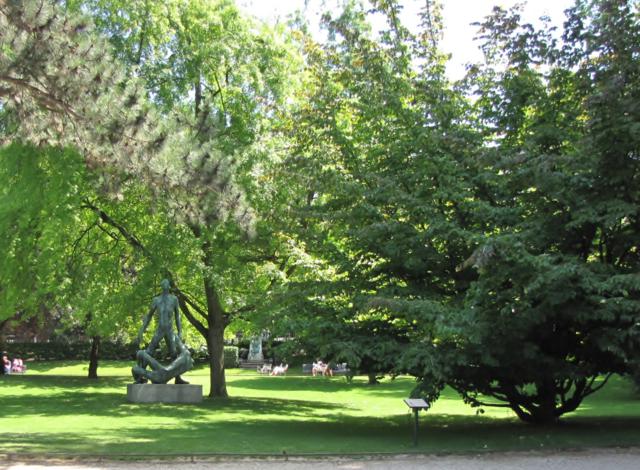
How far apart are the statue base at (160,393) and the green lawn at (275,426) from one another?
0.41m

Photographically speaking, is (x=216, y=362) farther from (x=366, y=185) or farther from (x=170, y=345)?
(x=366, y=185)

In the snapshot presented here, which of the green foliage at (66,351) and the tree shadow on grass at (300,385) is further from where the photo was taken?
the green foliage at (66,351)

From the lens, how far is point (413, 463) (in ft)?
31.2

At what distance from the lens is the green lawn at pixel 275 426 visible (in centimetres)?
1055

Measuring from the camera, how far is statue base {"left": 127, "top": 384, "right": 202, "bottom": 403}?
17.3 meters

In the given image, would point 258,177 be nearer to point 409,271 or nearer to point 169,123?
point 409,271

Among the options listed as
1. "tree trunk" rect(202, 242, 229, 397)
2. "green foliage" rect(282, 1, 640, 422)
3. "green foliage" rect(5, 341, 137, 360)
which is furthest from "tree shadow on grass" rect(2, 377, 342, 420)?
"green foliage" rect(5, 341, 137, 360)

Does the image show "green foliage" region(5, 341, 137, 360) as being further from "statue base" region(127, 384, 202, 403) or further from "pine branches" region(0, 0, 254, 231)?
"pine branches" region(0, 0, 254, 231)

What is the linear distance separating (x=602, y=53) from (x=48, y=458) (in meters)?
11.3

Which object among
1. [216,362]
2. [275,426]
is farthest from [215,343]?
[275,426]

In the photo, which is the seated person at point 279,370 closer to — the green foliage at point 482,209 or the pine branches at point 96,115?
the green foliage at point 482,209

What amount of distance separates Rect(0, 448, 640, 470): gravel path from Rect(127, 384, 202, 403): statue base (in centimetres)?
843

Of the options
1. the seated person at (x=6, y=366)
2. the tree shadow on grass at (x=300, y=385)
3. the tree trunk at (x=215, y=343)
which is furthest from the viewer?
the seated person at (x=6, y=366)

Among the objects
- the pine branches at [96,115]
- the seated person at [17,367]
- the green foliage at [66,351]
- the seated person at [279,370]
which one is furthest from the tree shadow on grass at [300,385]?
the pine branches at [96,115]
